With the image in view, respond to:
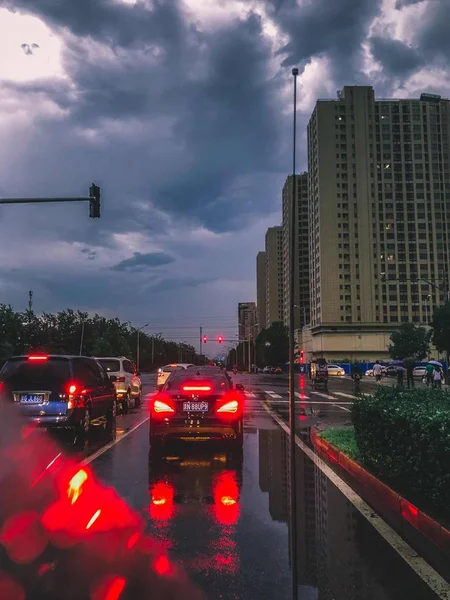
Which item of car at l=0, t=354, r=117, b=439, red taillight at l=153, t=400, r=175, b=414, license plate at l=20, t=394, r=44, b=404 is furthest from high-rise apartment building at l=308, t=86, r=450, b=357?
red taillight at l=153, t=400, r=175, b=414

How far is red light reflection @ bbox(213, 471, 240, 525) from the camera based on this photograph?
18.3 feet

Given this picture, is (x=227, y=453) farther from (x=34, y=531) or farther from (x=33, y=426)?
(x=34, y=531)

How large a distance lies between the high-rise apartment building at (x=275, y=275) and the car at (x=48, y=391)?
531ft

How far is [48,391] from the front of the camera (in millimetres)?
10023

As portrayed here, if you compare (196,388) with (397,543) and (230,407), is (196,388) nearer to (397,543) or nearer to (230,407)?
(230,407)

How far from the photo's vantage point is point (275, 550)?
4.62m

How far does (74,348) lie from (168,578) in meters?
72.4

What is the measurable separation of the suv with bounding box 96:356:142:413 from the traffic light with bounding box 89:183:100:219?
4821 mm

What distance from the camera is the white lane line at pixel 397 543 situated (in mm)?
3863

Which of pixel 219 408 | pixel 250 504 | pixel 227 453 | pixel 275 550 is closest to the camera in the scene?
pixel 275 550

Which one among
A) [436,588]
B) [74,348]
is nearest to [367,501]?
[436,588]

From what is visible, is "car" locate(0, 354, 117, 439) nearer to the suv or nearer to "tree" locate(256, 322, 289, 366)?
the suv

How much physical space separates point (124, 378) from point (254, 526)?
12.8 meters

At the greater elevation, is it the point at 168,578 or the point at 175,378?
the point at 175,378
